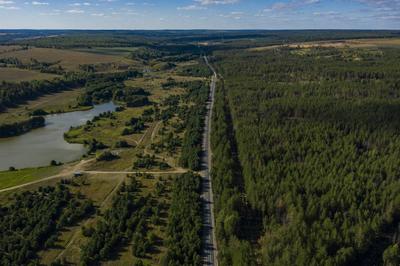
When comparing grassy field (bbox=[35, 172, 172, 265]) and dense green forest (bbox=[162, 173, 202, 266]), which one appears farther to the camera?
grassy field (bbox=[35, 172, 172, 265])

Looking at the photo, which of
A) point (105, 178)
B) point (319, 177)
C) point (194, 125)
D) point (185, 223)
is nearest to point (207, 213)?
point (185, 223)

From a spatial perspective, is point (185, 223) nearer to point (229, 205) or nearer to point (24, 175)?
point (229, 205)

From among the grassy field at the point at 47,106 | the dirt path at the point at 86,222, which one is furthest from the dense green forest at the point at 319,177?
the grassy field at the point at 47,106

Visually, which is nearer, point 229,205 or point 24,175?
point 229,205

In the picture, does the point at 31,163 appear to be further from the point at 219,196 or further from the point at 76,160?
Answer: the point at 219,196

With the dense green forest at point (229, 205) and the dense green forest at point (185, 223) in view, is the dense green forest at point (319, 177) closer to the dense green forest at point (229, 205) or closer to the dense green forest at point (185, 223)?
the dense green forest at point (229, 205)

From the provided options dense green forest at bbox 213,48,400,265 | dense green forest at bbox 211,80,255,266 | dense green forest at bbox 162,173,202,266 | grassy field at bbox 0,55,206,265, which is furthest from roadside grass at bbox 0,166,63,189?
dense green forest at bbox 213,48,400,265

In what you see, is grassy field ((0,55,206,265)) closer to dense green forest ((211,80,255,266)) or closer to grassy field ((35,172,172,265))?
grassy field ((35,172,172,265))
